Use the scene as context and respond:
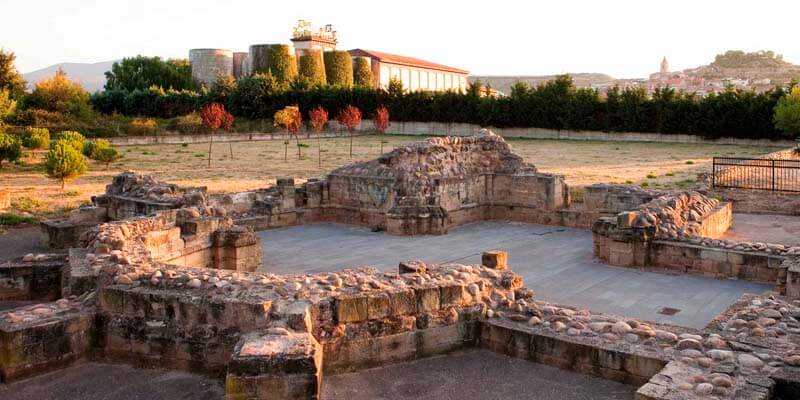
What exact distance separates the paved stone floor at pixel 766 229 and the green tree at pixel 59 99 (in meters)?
42.8

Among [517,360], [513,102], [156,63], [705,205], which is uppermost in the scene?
[156,63]

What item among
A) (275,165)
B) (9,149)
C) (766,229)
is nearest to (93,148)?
(9,149)

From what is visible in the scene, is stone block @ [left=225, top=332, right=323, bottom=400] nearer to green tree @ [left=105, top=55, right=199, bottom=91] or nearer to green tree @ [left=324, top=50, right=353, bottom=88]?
green tree @ [left=324, top=50, right=353, bottom=88]

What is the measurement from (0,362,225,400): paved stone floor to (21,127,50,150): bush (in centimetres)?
3060

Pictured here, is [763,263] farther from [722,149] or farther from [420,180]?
[722,149]

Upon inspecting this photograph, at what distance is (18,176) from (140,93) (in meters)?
33.9

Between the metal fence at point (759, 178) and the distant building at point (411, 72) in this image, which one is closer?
the metal fence at point (759, 178)

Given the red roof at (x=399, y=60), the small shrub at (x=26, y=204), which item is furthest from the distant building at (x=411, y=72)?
the small shrub at (x=26, y=204)

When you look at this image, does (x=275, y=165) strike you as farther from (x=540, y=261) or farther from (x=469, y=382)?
(x=469, y=382)

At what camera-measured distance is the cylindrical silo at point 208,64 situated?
69500 millimetres

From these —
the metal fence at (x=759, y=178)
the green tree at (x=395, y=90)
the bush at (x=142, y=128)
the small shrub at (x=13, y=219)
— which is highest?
the green tree at (x=395, y=90)

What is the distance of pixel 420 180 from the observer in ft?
55.0

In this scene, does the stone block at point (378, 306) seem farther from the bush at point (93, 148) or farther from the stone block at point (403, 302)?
the bush at point (93, 148)

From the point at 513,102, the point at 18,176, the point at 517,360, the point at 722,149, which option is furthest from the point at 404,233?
the point at 513,102
